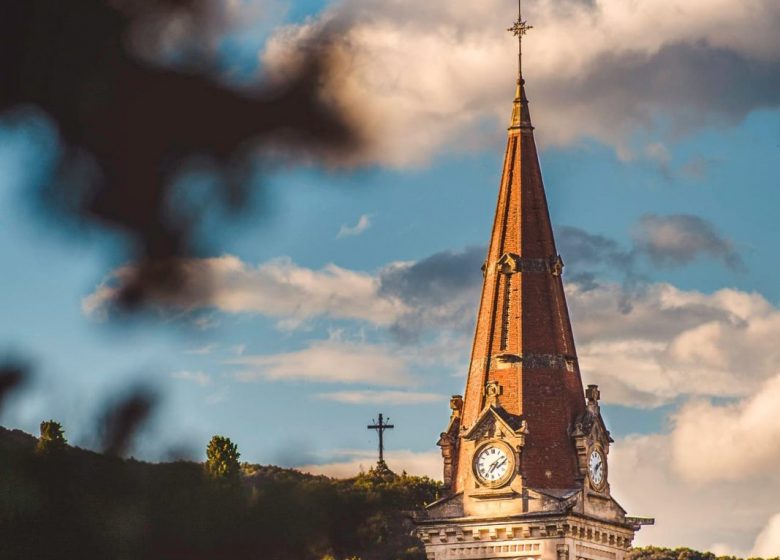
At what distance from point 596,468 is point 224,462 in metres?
62.3

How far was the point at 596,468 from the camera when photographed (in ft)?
258

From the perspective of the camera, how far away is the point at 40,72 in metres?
13.1

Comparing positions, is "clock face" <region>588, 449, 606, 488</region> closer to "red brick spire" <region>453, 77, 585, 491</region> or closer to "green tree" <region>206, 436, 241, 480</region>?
"red brick spire" <region>453, 77, 585, 491</region>

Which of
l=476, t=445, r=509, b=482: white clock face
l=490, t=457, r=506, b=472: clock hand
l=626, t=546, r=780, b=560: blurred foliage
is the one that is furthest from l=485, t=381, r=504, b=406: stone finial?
l=626, t=546, r=780, b=560: blurred foliage

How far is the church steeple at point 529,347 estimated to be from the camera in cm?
7769

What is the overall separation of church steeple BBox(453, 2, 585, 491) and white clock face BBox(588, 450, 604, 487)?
671mm

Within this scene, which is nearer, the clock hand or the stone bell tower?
the stone bell tower

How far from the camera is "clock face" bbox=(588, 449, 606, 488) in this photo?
3071 inches

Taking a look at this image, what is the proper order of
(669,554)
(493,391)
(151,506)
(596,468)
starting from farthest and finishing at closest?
(669,554) → (596,468) → (493,391) → (151,506)

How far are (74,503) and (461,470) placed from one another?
63.3 meters

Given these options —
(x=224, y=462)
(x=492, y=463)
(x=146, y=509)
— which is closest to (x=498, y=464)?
(x=492, y=463)

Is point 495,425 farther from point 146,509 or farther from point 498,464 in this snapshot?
point 146,509

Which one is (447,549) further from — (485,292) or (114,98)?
(114,98)

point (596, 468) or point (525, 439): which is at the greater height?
point (525, 439)
